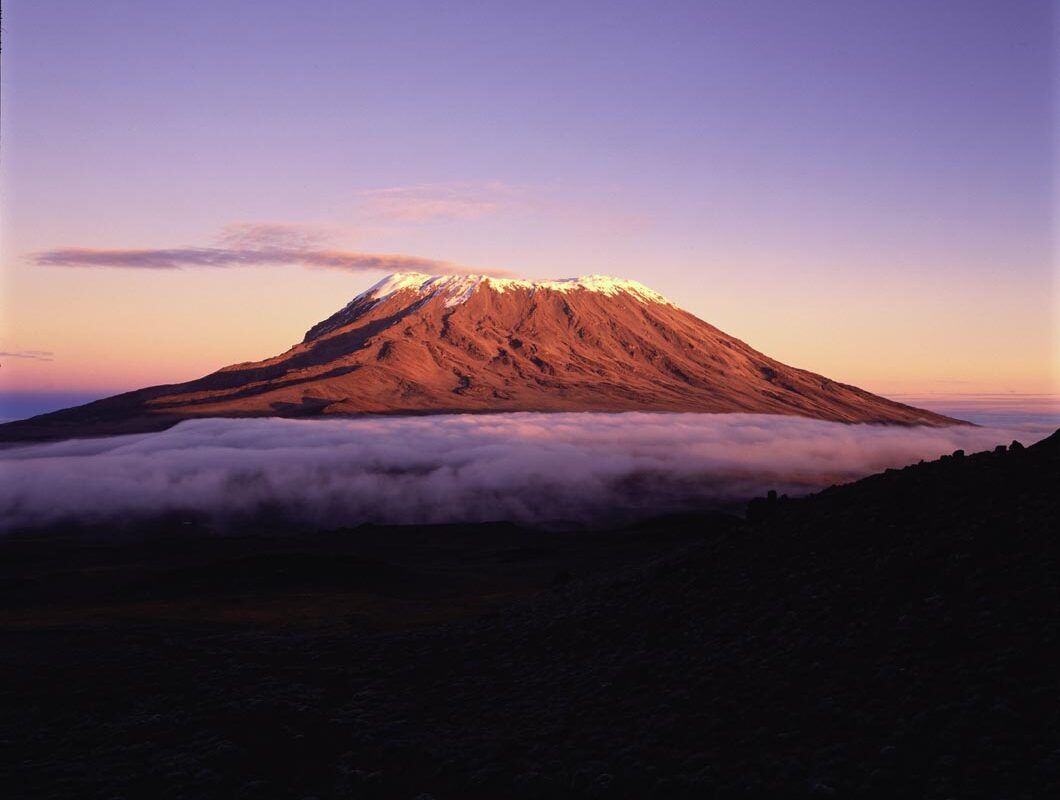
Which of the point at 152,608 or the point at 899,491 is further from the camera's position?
the point at 152,608

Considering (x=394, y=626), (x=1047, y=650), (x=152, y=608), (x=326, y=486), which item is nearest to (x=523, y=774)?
(x=1047, y=650)

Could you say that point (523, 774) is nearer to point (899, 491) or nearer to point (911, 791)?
point (911, 791)

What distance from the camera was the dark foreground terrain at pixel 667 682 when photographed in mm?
18891

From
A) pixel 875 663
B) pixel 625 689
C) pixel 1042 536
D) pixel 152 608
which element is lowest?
pixel 152 608

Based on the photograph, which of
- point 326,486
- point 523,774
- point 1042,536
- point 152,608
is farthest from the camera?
point 326,486

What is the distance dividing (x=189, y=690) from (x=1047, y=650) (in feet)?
87.5

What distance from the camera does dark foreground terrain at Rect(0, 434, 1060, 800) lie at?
62.0ft

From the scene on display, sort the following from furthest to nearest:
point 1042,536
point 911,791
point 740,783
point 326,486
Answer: point 326,486 < point 1042,536 < point 740,783 < point 911,791

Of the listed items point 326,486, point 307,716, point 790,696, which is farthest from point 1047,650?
point 326,486

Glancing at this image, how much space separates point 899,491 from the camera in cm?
3481

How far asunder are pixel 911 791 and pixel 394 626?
117ft

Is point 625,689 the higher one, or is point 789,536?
point 789,536

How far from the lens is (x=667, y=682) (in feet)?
86.5

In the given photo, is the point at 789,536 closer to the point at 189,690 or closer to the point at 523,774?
the point at 523,774
